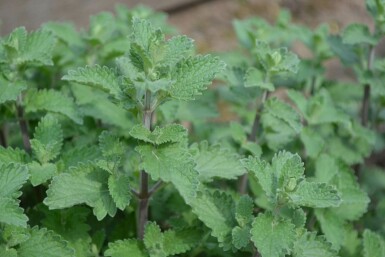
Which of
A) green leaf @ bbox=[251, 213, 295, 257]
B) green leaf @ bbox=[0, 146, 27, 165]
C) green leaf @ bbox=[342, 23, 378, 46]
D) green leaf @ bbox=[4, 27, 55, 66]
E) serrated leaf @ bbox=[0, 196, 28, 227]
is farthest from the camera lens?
green leaf @ bbox=[342, 23, 378, 46]

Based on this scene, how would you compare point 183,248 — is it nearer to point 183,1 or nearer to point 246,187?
point 246,187

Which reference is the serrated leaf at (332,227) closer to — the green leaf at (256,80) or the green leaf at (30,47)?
the green leaf at (256,80)

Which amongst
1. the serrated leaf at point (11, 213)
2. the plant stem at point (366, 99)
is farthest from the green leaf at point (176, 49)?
the plant stem at point (366, 99)

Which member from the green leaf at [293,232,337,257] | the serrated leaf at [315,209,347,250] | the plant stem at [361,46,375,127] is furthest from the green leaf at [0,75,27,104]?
the plant stem at [361,46,375,127]

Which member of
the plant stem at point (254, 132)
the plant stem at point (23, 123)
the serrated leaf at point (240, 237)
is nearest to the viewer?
the serrated leaf at point (240, 237)

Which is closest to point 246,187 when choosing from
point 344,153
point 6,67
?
point 344,153

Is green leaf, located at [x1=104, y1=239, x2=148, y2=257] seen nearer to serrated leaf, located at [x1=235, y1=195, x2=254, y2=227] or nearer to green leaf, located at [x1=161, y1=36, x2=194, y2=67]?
serrated leaf, located at [x1=235, y1=195, x2=254, y2=227]
